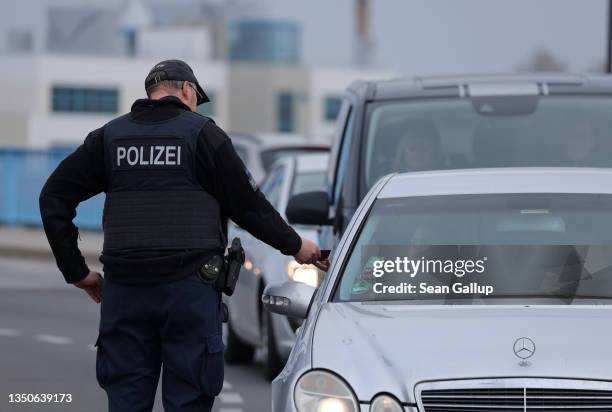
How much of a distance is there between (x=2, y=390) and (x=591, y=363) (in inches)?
242

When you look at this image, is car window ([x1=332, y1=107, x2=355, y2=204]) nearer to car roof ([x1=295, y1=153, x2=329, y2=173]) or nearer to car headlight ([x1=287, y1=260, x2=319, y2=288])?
car headlight ([x1=287, y1=260, x2=319, y2=288])

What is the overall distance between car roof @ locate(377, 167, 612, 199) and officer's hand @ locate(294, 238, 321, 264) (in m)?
0.51

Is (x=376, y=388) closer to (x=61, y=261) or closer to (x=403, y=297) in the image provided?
(x=403, y=297)

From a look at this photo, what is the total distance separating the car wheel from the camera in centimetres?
1177

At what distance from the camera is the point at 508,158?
32.2 ft

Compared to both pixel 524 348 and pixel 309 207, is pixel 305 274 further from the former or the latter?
pixel 524 348

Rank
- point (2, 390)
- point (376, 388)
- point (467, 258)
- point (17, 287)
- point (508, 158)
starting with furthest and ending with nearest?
1. point (17, 287)
2. point (2, 390)
3. point (508, 158)
4. point (467, 258)
5. point (376, 388)

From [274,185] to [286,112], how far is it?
425 feet

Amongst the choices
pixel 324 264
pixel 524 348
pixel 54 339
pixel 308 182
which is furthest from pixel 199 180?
pixel 54 339

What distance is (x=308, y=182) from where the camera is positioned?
1395cm

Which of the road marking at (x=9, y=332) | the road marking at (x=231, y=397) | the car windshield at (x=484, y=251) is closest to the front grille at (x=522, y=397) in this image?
the car windshield at (x=484, y=251)

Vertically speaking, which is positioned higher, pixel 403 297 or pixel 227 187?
pixel 227 187

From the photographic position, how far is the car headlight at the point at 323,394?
602 centimetres

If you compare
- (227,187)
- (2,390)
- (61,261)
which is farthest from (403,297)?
(2,390)
